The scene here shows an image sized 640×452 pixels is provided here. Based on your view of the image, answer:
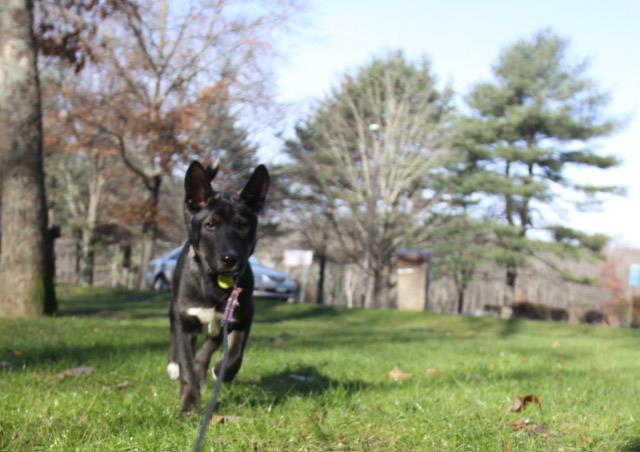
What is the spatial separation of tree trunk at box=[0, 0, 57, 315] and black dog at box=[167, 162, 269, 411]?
6.46 m

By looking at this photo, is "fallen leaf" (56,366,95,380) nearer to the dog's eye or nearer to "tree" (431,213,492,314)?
the dog's eye

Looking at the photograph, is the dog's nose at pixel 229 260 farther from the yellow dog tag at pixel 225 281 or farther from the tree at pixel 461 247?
the tree at pixel 461 247

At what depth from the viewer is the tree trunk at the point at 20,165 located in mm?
9781

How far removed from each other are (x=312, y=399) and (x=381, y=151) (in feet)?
91.5

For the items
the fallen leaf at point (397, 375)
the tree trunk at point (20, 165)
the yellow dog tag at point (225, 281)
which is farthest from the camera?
the tree trunk at point (20, 165)

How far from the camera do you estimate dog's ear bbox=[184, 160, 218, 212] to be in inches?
157

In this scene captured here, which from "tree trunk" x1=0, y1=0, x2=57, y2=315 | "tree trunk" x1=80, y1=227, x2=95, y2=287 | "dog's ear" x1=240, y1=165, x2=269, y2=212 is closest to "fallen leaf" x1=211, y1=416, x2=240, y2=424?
"dog's ear" x1=240, y1=165, x2=269, y2=212

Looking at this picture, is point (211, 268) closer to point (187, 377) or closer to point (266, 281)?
point (187, 377)

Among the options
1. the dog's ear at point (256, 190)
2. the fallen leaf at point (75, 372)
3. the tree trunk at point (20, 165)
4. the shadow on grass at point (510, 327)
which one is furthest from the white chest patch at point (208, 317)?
the shadow on grass at point (510, 327)

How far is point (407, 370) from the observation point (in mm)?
6402

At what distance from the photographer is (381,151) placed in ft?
104

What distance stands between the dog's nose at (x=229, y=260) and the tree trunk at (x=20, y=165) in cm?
725

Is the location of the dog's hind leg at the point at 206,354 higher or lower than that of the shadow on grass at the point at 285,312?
higher

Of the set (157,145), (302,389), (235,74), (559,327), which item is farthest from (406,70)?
(302,389)
